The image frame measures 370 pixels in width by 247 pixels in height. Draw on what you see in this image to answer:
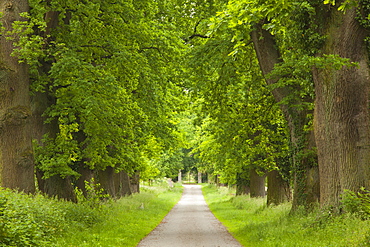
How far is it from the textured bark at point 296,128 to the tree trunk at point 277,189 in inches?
262

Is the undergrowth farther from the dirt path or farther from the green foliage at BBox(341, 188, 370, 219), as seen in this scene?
the green foliage at BBox(341, 188, 370, 219)

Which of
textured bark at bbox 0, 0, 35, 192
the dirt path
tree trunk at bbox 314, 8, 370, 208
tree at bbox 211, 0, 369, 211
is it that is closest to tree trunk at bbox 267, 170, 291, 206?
the dirt path

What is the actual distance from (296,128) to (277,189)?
7223 millimetres

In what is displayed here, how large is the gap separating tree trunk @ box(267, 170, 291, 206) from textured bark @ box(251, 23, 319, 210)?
21.8 feet

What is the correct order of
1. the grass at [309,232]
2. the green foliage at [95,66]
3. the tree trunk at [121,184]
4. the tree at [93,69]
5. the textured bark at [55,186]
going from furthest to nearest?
the tree trunk at [121,184] → the textured bark at [55,186] → the tree at [93,69] → the green foliage at [95,66] → the grass at [309,232]

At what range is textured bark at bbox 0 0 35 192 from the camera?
41.8 ft

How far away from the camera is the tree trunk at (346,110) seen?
40.0 ft

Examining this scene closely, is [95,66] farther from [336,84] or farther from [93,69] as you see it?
[336,84]

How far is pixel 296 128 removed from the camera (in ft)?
51.9

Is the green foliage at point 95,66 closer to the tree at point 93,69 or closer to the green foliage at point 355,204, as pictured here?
the tree at point 93,69

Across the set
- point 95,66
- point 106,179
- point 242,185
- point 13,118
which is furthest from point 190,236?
point 242,185

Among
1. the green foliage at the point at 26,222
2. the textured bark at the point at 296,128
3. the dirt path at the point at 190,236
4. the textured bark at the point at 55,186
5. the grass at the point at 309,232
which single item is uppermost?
the textured bark at the point at 296,128

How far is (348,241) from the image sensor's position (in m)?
9.65

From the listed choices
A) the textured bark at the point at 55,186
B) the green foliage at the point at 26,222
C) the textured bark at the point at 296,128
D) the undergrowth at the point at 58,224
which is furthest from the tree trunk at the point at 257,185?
the green foliage at the point at 26,222
